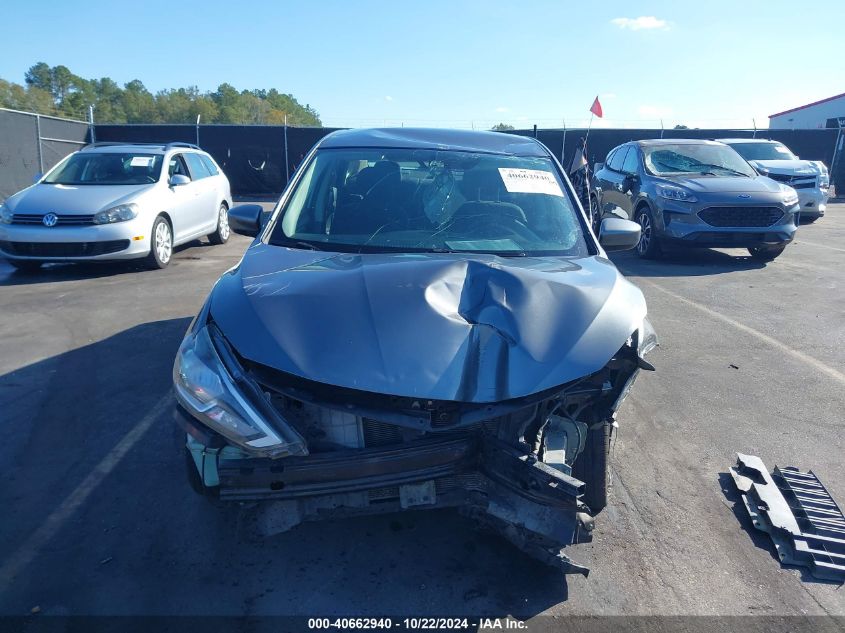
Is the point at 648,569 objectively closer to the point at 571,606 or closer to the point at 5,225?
the point at 571,606

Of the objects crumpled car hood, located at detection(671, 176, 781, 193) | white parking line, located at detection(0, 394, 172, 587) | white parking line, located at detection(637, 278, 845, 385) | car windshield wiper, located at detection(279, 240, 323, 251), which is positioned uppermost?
crumpled car hood, located at detection(671, 176, 781, 193)

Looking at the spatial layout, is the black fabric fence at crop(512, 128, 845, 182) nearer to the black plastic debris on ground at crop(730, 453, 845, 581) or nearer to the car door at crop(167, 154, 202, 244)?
the car door at crop(167, 154, 202, 244)

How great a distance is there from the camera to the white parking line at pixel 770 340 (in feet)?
17.1

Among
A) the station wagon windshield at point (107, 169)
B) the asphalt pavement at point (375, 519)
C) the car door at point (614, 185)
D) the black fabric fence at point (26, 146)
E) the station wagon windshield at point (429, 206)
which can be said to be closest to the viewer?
the asphalt pavement at point (375, 519)

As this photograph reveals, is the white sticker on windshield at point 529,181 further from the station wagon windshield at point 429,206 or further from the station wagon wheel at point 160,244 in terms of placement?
the station wagon wheel at point 160,244

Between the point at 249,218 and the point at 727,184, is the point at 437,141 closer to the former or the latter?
the point at 249,218

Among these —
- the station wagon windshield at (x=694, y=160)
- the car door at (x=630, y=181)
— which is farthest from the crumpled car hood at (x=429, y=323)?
the station wagon windshield at (x=694, y=160)

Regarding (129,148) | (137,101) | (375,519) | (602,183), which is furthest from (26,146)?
(137,101)

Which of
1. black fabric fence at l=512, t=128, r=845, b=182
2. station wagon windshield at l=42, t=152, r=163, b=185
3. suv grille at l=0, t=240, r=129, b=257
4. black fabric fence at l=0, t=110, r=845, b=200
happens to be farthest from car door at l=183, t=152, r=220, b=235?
black fabric fence at l=512, t=128, r=845, b=182

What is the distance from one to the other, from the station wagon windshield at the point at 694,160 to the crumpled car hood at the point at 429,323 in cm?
834

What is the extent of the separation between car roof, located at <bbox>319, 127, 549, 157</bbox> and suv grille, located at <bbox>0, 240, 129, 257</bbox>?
5013 mm

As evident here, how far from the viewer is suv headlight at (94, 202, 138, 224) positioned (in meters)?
8.12

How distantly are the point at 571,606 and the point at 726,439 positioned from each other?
6.74ft

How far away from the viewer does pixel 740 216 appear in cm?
935
